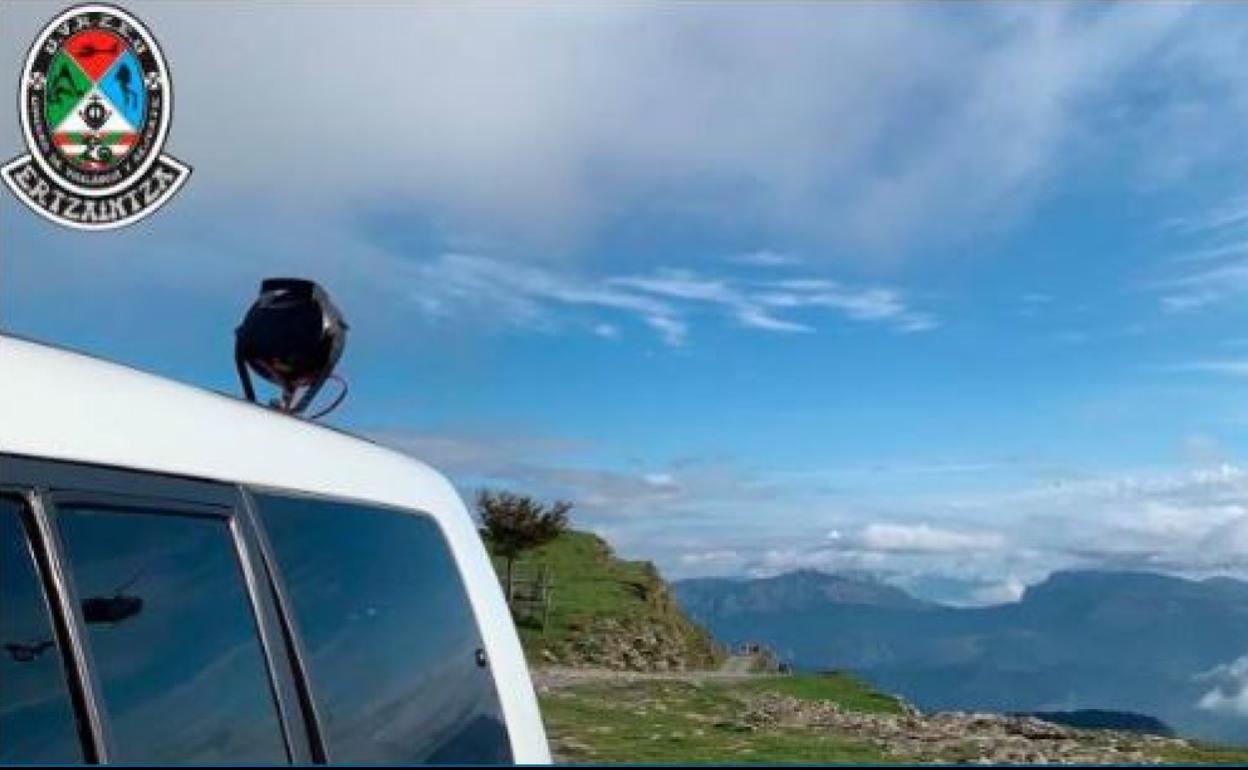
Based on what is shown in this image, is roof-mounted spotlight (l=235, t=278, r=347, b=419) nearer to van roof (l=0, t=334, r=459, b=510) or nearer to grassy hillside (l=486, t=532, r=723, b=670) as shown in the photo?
van roof (l=0, t=334, r=459, b=510)

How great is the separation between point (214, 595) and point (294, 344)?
1073 mm

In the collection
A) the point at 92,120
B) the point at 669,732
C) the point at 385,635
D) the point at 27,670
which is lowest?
the point at 669,732

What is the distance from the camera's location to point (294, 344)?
3240 millimetres

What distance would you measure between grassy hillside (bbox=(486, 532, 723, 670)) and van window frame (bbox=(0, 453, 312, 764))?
45.6 metres

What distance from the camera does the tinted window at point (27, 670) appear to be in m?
1.74

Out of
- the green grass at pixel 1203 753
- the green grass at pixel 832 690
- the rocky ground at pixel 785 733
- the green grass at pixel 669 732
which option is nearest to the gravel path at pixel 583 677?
the rocky ground at pixel 785 733

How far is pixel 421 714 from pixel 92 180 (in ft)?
9.57

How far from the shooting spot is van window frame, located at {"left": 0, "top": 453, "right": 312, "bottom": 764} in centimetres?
183

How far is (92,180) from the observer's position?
5027mm

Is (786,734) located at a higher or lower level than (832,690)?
lower

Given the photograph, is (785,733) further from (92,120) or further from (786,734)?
(92,120)

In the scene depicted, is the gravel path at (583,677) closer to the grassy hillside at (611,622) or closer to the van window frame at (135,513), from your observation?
the grassy hillside at (611,622)

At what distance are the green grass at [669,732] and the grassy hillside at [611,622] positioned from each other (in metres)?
15.9

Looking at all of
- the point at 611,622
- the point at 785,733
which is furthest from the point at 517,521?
the point at 785,733
